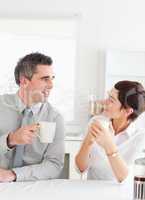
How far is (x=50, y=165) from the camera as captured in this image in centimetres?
197

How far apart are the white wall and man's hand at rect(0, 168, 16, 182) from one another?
228 centimetres

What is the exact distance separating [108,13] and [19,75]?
211 cm

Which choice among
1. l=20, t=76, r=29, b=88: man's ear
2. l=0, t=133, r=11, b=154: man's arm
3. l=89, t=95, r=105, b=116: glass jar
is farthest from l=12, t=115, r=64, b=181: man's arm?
l=89, t=95, r=105, b=116: glass jar

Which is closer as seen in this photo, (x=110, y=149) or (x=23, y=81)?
(x=110, y=149)

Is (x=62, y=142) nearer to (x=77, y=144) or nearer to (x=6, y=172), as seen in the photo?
(x=6, y=172)

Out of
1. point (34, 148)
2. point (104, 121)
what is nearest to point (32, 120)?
point (34, 148)

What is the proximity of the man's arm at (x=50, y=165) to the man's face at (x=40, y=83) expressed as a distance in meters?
0.14

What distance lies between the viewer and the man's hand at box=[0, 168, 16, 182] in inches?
71.7

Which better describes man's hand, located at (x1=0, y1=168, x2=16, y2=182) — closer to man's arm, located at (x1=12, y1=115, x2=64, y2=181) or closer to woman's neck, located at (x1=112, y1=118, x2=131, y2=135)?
man's arm, located at (x1=12, y1=115, x2=64, y2=181)

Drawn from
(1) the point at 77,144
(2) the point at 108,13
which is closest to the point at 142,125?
(1) the point at 77,144

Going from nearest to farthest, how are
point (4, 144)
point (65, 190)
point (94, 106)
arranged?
point (65, 190), point (4, 144), point (94, 106)

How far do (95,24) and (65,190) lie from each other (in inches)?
103

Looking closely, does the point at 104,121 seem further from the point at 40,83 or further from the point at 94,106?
the point at 94,106

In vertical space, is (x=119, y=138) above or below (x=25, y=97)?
below
